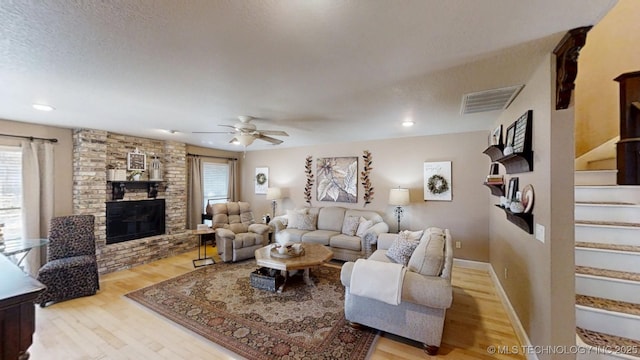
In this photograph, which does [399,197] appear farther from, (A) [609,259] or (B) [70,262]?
(B) [70,262]

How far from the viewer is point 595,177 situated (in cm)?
282

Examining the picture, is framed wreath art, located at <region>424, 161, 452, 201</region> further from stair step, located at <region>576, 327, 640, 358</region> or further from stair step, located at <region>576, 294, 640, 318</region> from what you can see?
stair step, located at <region>576, 327, 640, 358</region>

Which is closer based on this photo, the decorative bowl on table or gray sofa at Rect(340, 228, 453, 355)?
gray sofa at Rect(340, 228, 453, 355)

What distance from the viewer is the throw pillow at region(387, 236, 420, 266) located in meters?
2.77

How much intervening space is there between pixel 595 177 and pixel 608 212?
2.25 feet

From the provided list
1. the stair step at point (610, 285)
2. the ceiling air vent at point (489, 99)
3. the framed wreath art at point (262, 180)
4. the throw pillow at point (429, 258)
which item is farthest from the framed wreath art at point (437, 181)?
the framed wreath art at point (262, 180)

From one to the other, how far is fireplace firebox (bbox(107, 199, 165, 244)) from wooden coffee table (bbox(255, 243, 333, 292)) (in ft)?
9.37

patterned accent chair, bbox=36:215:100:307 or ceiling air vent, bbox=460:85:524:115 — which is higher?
ceiling air vent, bbox=460:85:524:115

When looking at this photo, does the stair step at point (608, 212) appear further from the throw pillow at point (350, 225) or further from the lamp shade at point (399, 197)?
the throw pillow at point (350, 225)

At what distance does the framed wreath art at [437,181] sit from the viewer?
444cm

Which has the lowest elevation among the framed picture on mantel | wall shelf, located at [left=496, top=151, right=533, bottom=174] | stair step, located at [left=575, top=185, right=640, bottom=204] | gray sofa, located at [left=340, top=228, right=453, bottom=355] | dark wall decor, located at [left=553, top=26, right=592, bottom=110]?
gray sofa, located at [left=340, top=228, right=453, bottom=355]

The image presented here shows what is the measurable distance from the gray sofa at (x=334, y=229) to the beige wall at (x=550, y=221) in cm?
244

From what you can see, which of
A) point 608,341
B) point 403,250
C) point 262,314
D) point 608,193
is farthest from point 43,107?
point 608,193

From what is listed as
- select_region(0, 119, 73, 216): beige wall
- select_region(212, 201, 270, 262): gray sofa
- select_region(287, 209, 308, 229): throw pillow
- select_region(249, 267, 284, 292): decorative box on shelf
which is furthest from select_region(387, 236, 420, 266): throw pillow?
select_region(0, 119, 73, 216): beige wall
